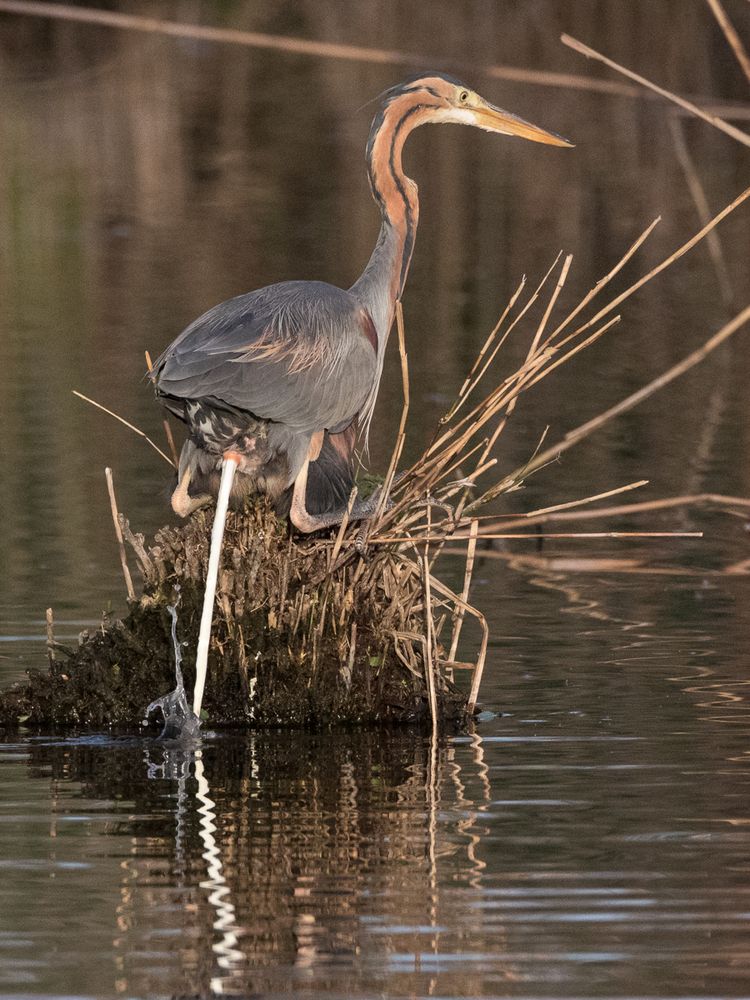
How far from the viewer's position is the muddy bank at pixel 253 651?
24.6 ft

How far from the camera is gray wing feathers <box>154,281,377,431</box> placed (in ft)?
23.9

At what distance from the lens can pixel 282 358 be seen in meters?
7.53

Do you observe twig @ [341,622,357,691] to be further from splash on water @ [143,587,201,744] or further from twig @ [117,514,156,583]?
twig @ [117,514,156,583]

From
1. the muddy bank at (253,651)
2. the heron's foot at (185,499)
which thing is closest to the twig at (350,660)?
the muddy bank at (253,651)

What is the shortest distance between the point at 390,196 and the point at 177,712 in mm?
2280

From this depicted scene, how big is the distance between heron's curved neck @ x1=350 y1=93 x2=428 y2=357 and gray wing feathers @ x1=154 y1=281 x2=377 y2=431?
331 mm

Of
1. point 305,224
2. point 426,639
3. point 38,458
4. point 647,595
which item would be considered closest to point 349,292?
point 426,639

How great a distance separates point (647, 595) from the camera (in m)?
9.66

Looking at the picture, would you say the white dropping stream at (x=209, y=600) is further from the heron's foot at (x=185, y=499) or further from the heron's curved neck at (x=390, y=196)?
the heron's curved neck at (x=390, y=196)

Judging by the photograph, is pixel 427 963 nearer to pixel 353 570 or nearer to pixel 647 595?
pixel 353 570

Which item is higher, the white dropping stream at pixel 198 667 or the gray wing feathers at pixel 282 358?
the gray wing feathers at pixel 282 358

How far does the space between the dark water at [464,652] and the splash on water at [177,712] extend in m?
0.12

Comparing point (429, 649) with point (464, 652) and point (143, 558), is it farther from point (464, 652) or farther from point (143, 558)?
point (464, 652)

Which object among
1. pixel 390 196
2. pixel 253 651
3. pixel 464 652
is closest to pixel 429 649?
pixel 253 651
